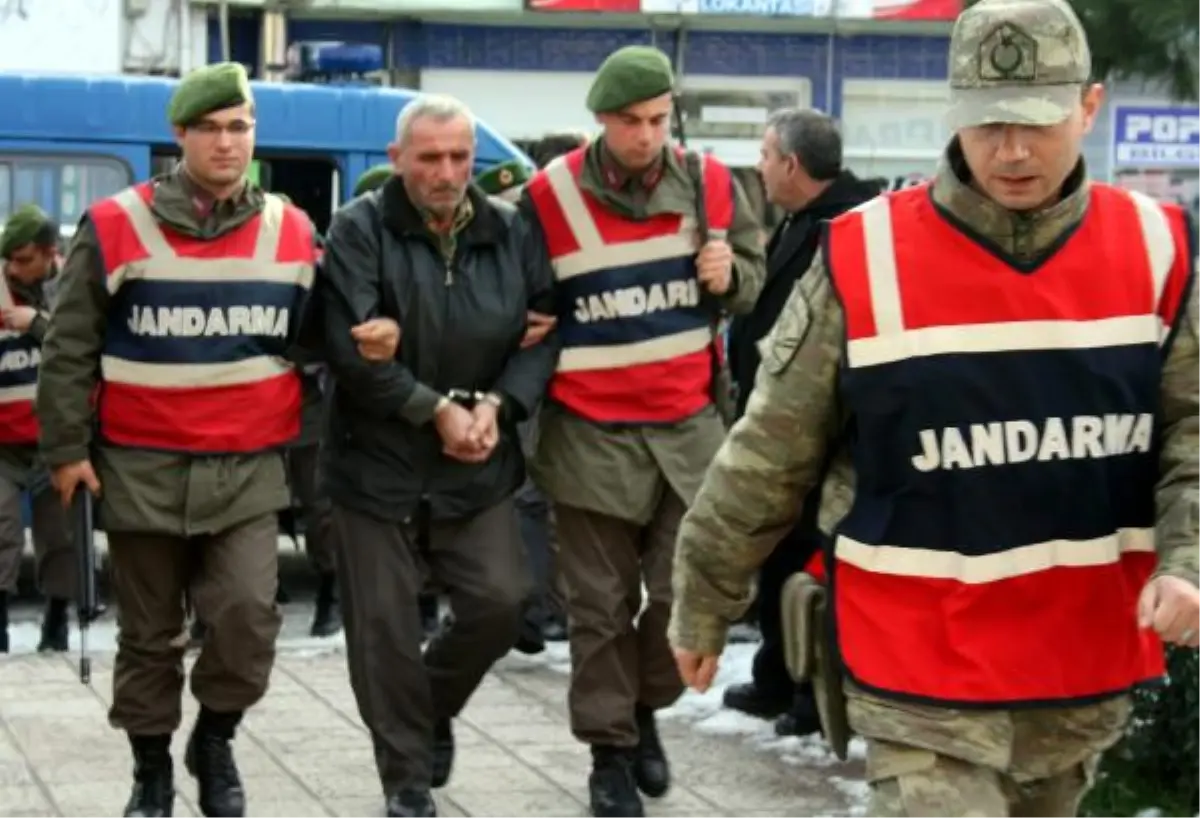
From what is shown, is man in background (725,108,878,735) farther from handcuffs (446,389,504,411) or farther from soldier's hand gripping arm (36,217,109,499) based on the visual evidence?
soldier's hand gripping arm (36,217,109,499)

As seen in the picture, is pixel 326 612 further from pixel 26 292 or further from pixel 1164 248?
pixel 1164 248

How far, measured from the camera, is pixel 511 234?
6.89 meters

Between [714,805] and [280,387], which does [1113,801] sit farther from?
[280,387]

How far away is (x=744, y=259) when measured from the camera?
7.16 meters

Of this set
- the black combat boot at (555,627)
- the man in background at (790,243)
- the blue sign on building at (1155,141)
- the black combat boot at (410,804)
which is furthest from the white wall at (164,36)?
the black combat boot at (410,804)

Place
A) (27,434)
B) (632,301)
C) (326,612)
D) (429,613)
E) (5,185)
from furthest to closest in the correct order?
(5,185)
(326,612)
(429,613)
(27,434)
(632,301)

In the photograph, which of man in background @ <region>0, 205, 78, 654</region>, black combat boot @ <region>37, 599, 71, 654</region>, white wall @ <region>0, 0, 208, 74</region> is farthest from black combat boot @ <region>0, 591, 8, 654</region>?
white wall @ <region>0, 0, 208, 74</region>

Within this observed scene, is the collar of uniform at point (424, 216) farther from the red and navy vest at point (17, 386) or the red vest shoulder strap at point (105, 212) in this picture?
the red and navy vest at point (17, 386)

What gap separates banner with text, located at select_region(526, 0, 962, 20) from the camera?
2425cm

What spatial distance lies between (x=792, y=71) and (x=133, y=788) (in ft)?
63.0

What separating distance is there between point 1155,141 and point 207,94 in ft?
63.3

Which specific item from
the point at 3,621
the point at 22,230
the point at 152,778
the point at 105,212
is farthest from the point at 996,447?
the point at 22,230

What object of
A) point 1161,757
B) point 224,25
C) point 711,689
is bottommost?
point 711,689

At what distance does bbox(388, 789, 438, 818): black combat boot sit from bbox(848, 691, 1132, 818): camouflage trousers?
2771mm
